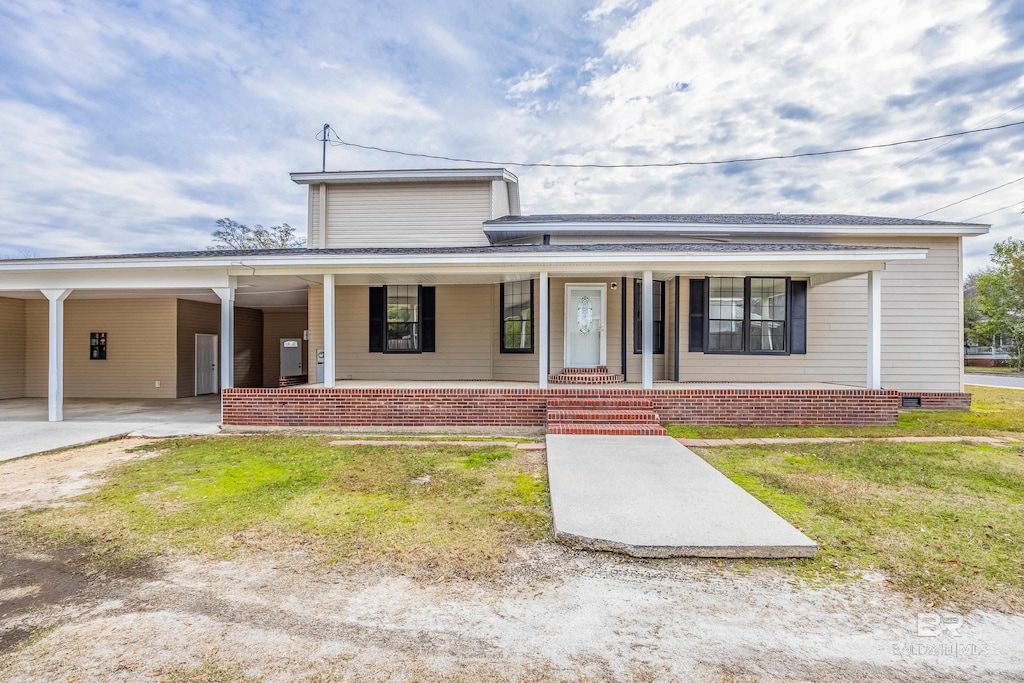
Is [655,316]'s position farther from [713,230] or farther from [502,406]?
[502,406]

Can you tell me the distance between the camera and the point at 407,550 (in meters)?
3.38

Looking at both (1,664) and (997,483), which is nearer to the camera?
(1,664)

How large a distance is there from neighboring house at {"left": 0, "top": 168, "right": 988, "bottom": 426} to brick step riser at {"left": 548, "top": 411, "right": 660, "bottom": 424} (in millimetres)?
102

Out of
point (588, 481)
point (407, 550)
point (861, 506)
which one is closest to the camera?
point (407, 550)

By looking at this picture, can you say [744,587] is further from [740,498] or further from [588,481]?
[588,481]

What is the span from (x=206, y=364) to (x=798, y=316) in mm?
16218

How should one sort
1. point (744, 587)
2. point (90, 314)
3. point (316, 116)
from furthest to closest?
point (316, 116) < point (90, 314) < point (744, 587)

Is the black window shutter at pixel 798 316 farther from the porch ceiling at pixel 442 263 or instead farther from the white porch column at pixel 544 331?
the white porch column at pixel 544 331

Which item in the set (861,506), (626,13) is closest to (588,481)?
(861,506)

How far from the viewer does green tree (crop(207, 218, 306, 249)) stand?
31.3 meters

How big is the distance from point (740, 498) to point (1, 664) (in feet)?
16.4

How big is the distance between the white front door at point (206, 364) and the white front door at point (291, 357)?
6.39ft

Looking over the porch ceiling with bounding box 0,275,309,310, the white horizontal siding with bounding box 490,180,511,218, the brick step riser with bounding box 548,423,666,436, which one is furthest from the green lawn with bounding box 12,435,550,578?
the white horizontal siding with bounding box 490,180,511,218

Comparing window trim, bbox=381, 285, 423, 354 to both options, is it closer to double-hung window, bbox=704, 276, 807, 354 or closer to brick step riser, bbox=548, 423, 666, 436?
brick step riser, bbox=548, 423, 666, 436
